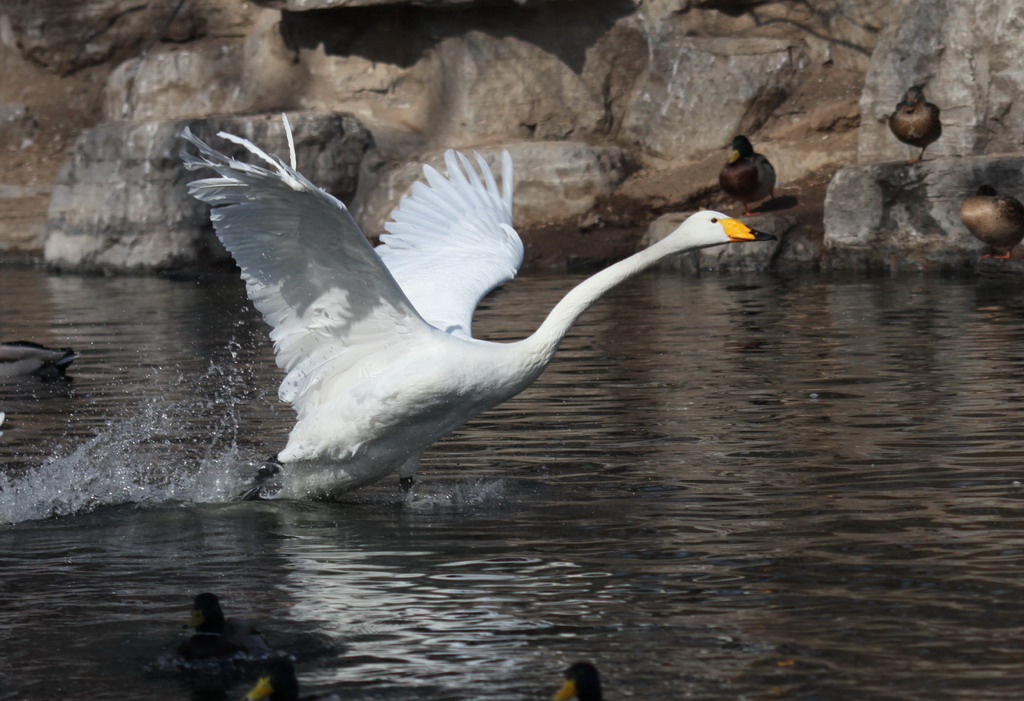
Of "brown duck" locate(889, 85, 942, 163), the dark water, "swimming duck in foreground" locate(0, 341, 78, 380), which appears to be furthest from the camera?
"brown duck" locate(889, 85, 942, 163)

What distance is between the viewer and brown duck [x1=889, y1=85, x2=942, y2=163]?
591 inches

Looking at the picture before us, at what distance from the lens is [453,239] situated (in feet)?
24.2

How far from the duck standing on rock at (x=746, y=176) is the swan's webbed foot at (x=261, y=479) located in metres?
10.9

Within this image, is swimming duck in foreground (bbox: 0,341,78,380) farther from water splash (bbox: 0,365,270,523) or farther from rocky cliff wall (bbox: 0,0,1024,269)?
rocky cliff wall (bbox: 0,0,1024,269)

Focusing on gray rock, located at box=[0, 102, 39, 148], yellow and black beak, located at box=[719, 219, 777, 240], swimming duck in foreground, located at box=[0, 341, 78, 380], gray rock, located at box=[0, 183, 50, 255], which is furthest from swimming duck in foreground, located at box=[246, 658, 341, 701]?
gray rock, located at box=[0, 102, 39, 148]

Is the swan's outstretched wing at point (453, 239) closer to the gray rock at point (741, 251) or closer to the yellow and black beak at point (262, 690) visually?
the yellow and black beak at point (262, 690)

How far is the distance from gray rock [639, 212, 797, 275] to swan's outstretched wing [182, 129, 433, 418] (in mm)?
9837

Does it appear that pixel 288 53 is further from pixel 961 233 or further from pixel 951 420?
pixel 951 420

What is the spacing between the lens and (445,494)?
6.17 metres

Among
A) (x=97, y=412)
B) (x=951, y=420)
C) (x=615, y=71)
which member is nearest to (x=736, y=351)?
(x=951, y=420)

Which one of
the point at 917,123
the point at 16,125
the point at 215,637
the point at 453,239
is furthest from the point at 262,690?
the point at 16,125

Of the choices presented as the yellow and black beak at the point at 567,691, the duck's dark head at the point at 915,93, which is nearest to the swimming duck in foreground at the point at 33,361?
the yellow and black beak at the point at 567,691

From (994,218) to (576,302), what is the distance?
853cm

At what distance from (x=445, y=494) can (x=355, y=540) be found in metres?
0.69
